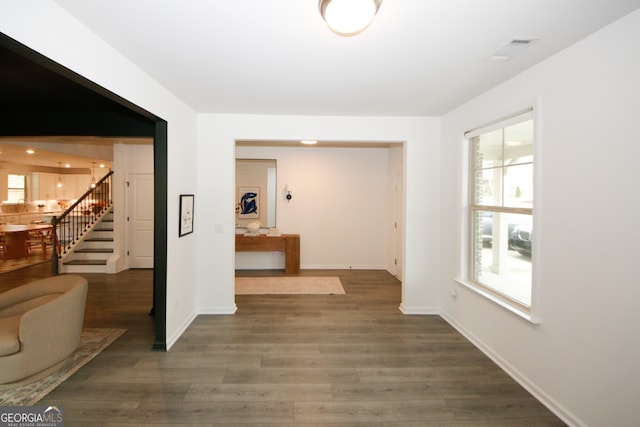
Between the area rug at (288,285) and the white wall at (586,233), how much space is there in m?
2.90

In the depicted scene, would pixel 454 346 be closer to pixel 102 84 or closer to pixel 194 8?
pixel 194 8

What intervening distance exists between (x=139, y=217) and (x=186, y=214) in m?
3.83

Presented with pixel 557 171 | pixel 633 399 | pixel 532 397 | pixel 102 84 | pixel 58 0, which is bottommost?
pixel 532 397

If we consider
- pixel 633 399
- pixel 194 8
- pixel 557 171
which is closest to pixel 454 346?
pixel 633 399

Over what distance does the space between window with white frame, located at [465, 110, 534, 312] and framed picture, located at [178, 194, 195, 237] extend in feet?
10.7

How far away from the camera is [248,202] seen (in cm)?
643

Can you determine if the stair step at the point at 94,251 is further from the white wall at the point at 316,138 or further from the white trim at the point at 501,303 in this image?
the white trim at the point at 501,303

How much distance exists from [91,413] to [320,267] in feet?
15.5

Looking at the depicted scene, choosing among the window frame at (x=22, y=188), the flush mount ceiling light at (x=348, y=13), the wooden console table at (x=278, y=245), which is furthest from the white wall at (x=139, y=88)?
the window frame at (x=22, y=188)

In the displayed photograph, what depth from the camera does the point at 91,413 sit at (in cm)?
214

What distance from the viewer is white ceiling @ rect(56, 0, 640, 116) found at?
172 cm

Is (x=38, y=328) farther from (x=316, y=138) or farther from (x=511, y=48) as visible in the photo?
(x=511, y=48)

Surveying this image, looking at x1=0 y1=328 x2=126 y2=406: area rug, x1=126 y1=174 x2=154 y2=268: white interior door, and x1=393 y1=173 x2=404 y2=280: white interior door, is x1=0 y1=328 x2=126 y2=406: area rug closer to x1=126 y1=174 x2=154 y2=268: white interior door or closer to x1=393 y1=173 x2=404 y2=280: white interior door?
x1=126 y1=174 x2=154 y2=268: white interior door

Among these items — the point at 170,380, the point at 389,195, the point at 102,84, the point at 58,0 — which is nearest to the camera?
the point at 58,0
